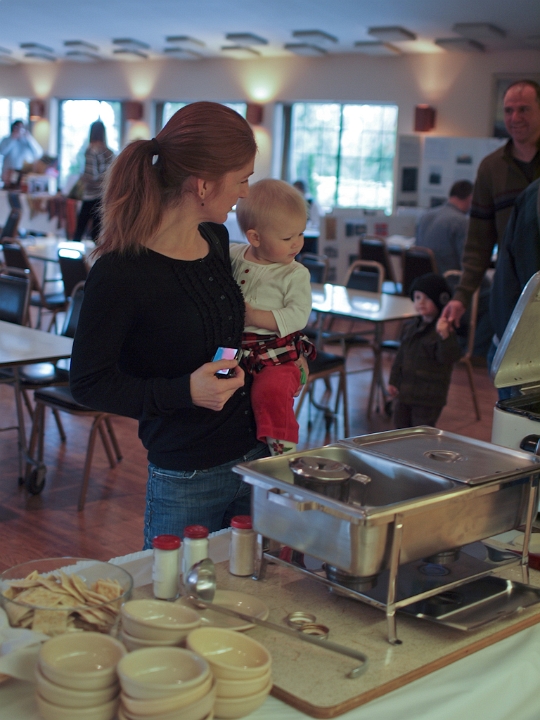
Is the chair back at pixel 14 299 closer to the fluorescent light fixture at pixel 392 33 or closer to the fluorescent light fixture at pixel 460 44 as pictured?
the fluorescent light fixture at pixel 392 33

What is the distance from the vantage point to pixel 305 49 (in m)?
11.1

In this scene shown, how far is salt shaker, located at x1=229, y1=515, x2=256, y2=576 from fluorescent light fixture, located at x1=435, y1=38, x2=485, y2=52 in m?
9.30

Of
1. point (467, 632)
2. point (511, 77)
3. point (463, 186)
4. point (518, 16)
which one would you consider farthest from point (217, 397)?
point (511, 77)

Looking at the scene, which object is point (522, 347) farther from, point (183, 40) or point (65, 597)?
point (183, 40)

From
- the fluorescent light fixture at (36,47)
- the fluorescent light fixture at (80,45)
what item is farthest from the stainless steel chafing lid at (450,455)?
the fluorescent light fixture at (36,47)

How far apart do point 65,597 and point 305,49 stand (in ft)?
36.0

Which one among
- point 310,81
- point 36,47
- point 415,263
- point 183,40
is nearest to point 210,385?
point 415,263

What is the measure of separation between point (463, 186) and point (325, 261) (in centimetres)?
163

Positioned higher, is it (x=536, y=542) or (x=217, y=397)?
(x=217, y=397)

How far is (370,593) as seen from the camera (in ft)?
3.83

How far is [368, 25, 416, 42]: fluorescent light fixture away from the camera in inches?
369

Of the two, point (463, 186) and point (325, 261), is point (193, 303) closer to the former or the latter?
point (325, 261)

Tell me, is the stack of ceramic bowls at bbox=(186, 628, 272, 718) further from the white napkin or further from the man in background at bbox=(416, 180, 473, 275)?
the man in background at bbox=(416, 180, 473, 275)

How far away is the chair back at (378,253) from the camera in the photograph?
713 cm
